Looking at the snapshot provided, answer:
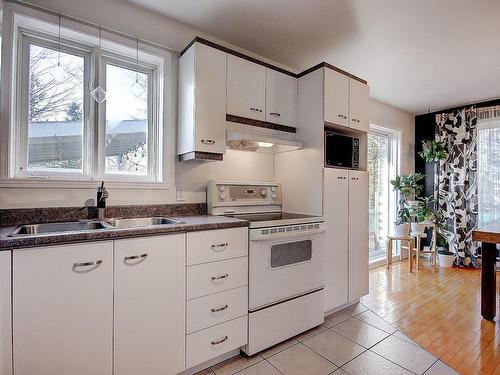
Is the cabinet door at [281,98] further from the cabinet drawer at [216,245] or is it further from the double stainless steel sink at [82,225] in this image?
the double stainless steel sink at [82,225]

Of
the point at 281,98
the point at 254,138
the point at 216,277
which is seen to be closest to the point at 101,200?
the point at 216,277

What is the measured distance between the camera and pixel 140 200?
206cm

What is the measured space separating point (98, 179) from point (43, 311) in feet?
3.20

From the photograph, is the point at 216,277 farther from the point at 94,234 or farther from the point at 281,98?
the point at 281,98

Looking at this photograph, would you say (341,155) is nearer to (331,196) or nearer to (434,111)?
(331,196)

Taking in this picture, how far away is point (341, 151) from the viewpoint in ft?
8.30

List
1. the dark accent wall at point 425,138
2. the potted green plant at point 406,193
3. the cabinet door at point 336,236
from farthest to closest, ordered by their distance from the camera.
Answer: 1. the dark accent wall at point 425,138
2. the potted green plant at point 406,193
3. the cabinet door at point 336,236

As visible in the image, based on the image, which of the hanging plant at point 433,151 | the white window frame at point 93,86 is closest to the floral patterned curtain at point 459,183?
the hanging plant at point 433,151

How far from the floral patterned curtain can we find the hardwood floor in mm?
417

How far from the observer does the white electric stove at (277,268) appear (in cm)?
190

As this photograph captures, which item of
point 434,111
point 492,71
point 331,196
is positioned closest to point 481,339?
point 331,196

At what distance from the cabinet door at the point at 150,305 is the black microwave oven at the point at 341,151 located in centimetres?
153

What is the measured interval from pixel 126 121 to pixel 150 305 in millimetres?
1419

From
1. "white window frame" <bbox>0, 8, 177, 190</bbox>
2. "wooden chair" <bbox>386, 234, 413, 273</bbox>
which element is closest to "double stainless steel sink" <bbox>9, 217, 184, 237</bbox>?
"white window frame" <bbox>0, 8, 177, 190</bbox>
